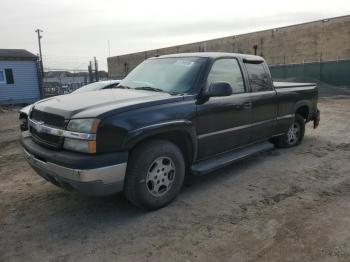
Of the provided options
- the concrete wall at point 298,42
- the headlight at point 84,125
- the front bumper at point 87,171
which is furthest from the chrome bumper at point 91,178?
the concrete wall at point 298,42

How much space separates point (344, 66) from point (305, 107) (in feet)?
60.4

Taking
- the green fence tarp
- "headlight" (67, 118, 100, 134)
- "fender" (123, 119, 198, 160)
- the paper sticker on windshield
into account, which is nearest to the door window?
the paper sticker on windshield

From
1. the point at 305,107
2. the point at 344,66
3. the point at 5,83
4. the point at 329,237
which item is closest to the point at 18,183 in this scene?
the point at 329,237

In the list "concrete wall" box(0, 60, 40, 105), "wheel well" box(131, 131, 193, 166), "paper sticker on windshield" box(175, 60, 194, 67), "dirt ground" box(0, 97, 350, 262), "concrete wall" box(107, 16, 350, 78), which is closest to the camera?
"dirt ground" box(0, 97, 350, 262)

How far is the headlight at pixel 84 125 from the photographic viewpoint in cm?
366

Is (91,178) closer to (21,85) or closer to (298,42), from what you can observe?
(21,85)

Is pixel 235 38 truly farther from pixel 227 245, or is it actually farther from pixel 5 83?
pixel 227 245

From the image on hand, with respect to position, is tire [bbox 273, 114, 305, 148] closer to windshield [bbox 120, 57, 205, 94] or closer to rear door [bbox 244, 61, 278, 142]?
rear door [bbox 244, 61, 278, 142]

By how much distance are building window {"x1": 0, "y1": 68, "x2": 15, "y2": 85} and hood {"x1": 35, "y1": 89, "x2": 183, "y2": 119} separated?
2019 cm

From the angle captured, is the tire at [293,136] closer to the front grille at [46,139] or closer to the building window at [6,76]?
the front grille at [46,139]

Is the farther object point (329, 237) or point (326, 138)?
point (326, 138)

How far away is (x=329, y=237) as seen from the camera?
11.9ft

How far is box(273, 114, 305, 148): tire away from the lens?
279 inches

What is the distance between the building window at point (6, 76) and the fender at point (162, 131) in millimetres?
21015
